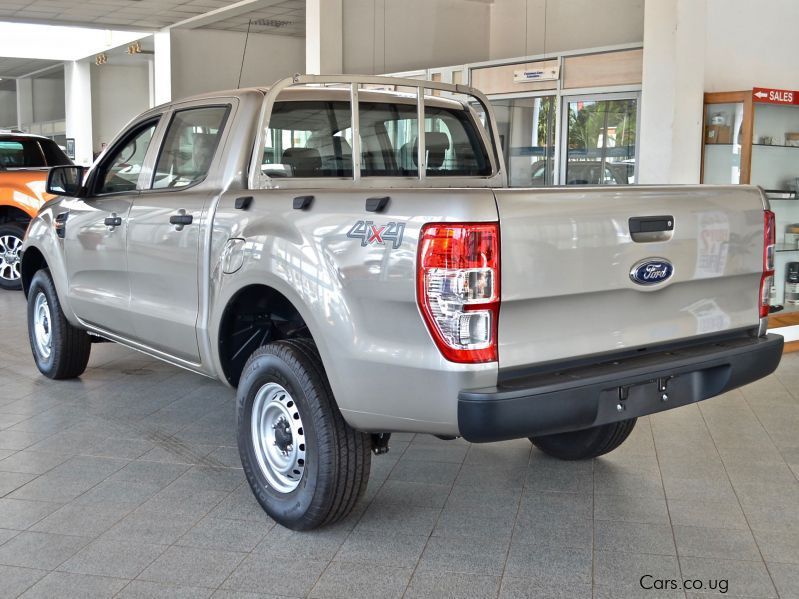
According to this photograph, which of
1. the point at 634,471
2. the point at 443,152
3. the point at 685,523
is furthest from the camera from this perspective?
the point at 443,152

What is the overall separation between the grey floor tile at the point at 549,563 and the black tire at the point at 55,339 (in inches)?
135

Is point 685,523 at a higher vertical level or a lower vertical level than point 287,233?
lower

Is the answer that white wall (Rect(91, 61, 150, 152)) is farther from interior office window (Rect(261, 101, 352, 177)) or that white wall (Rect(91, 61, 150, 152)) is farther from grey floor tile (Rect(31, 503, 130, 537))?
grey floor tile (Rect(31, 503, 130, 537))

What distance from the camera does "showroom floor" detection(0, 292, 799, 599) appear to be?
3125 mm

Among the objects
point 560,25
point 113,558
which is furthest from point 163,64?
point 113,558

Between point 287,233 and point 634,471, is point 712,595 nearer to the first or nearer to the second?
point 634,471

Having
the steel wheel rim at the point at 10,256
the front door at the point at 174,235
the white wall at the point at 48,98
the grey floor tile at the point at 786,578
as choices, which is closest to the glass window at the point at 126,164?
the front door at the point at 174,235

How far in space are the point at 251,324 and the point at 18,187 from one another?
724cm

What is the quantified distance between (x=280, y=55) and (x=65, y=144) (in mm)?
12312

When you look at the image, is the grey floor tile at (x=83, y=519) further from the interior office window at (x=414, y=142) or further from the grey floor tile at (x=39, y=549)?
the interior office window at (x=414, y=142)

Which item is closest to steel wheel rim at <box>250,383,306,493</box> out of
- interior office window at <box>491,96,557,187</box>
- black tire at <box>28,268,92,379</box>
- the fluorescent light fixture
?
black tire at <box>28,268,92,379</box>

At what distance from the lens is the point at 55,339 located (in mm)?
5746

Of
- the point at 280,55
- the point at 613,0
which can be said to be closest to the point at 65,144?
the point at 280,55

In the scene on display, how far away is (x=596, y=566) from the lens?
3219 millimetres
